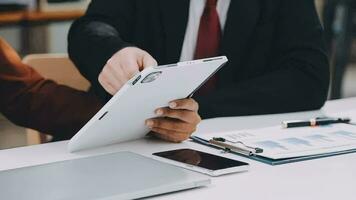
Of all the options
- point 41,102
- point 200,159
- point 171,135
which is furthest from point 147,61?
point 41,102

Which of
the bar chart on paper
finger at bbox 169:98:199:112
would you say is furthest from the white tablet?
the bar chart on paper

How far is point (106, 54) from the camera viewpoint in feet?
4.67

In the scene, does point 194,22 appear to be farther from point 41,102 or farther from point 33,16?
point 33,16

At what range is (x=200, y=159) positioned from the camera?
102 cm

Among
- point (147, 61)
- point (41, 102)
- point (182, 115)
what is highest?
point (147, 61)

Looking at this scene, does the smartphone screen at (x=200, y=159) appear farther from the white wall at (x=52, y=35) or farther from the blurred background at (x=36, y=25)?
the white wall at (x=52, y=35)

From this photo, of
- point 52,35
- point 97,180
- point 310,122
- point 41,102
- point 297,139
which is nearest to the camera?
point 97,180

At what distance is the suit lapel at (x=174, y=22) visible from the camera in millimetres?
1625

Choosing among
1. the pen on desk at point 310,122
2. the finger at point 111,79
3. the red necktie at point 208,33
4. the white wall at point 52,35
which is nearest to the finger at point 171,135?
the finger at point 111,79

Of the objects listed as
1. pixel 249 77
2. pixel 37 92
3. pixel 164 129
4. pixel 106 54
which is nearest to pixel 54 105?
pixel 37 92

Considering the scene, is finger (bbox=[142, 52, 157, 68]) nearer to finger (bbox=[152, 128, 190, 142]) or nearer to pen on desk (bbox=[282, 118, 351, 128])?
finger (bbox=[152, 128, 190, 142])

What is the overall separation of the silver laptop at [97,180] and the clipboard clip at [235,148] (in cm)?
18

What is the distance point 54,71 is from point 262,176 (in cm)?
109

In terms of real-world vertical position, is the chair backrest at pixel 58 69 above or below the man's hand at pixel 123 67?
below
